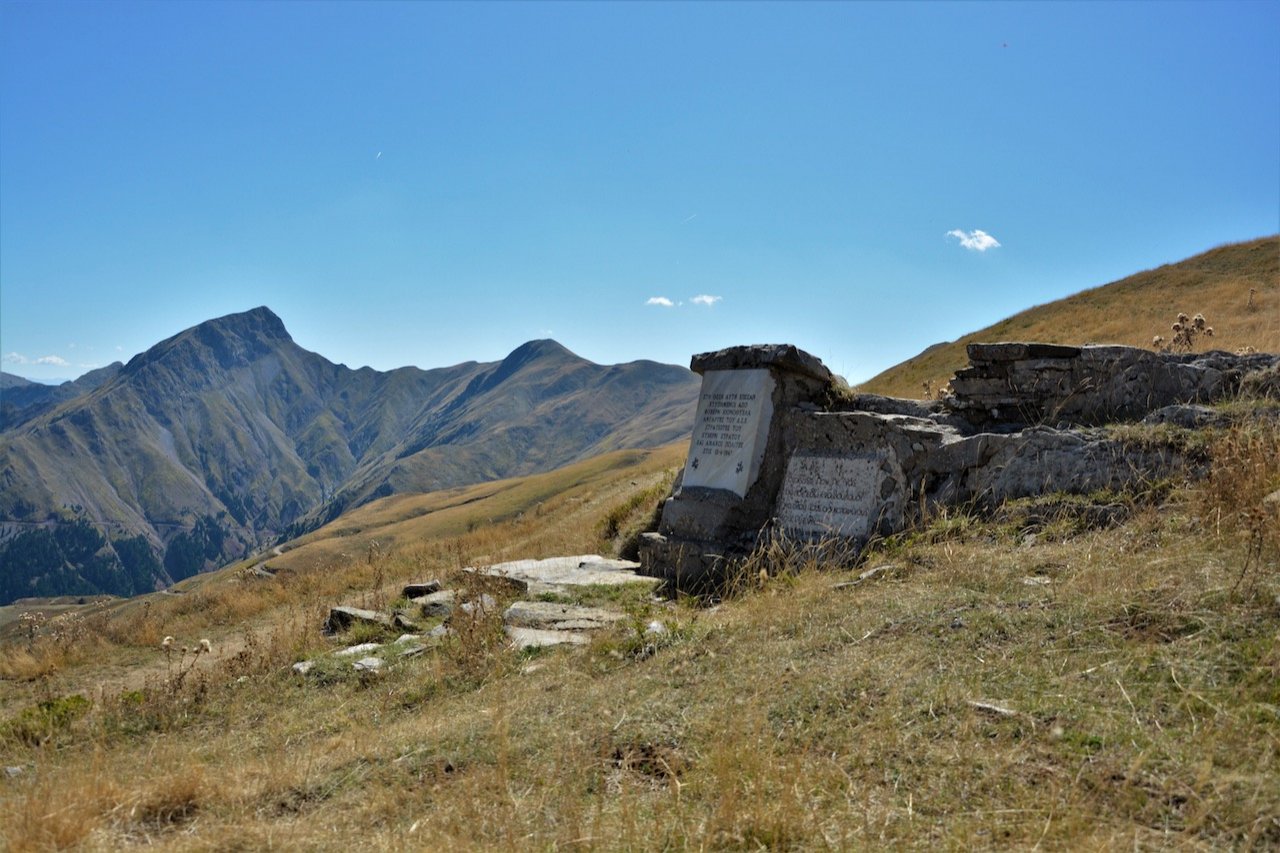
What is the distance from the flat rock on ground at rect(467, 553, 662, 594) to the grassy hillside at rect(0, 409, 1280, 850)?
295 centimetres

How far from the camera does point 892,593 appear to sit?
6.70 metres

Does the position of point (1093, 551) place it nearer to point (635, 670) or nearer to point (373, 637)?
point (635, 670)

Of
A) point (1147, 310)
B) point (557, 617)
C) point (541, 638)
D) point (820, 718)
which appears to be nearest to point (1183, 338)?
point (557, 617)

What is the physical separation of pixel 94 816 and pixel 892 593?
17.6 ft

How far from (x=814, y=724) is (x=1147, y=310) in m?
35.7

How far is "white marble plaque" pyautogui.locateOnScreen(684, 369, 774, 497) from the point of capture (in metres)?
11.0

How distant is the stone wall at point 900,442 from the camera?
8.53 m

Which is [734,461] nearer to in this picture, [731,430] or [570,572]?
[731,430]

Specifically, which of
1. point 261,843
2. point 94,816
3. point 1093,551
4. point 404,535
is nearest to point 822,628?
point 1093,551

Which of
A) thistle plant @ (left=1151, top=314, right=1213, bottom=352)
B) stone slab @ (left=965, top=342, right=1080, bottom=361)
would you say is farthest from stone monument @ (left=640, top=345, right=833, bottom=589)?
thistle plant @ (left=1151, top=314, right=1213, bottom=352)

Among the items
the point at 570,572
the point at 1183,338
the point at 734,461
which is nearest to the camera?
the point at 734,461

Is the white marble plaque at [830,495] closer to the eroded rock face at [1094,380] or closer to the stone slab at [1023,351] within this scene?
the eroded rock face at [1094,380]

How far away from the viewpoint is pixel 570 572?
1169 cm

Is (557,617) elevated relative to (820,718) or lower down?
lower down
